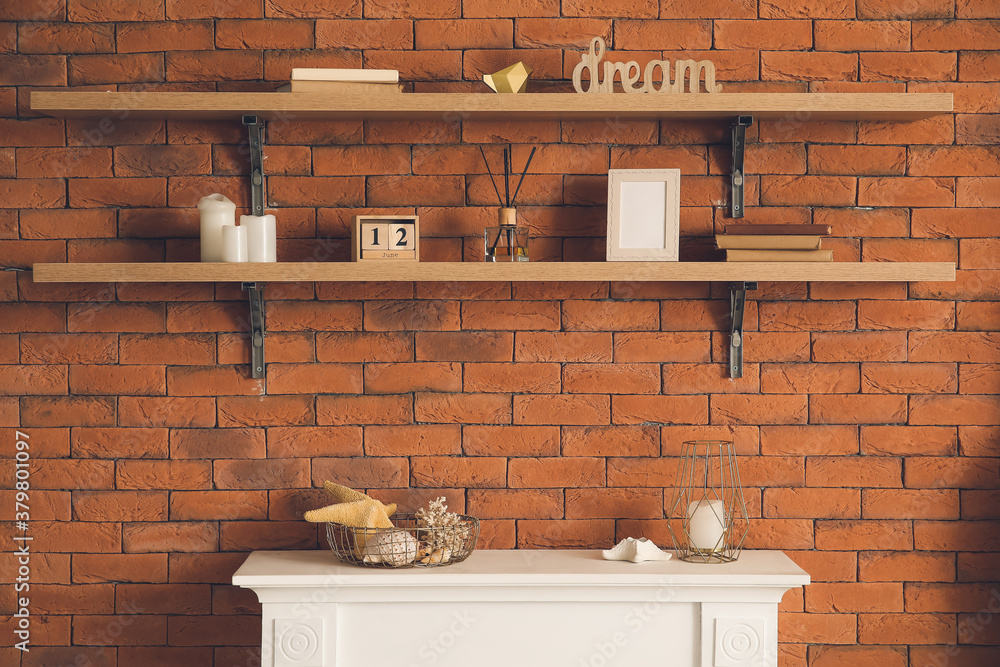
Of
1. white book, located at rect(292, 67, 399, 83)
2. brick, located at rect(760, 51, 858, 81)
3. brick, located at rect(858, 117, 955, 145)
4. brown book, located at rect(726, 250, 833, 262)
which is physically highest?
brick, located at rect(760, 51, 858, 81)

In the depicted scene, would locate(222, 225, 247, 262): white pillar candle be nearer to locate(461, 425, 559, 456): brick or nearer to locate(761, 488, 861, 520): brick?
locate(461, 425, 559, 456): brick

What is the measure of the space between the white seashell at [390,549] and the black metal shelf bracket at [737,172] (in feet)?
3.45

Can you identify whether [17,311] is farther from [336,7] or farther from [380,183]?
[336,7]

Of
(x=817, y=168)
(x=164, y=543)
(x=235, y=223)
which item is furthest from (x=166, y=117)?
(x=817, y=168)

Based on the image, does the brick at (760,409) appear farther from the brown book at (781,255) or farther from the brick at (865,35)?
the brick at (865,35)

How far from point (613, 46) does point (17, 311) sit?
1528mm

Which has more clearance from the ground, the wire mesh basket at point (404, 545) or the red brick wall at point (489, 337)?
the red brick wall at point (489, 337)

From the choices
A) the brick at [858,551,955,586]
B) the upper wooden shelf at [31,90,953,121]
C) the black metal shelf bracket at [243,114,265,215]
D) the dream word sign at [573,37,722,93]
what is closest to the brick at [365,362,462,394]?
the black metal shelf bracket at [243,114,265,215]

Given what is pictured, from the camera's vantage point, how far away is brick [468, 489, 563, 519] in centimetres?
190

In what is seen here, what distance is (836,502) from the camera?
6.23 ft

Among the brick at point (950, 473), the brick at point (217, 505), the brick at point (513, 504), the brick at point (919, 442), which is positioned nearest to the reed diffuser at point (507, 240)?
the brick at point (513, 504)

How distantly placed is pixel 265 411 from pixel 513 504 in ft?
2.04

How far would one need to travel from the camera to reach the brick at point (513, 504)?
1900mm
